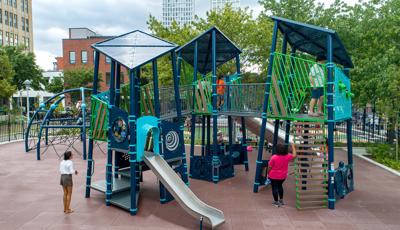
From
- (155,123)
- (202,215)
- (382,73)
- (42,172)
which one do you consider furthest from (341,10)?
(42,172)

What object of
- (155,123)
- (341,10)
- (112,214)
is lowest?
(112,214)

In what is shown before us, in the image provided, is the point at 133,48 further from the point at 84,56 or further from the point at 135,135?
the point at 84,56

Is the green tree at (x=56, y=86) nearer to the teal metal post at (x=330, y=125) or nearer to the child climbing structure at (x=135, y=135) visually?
the child climbing structure at (x=135, y=135)

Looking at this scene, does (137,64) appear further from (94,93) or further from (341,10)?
(341,10)

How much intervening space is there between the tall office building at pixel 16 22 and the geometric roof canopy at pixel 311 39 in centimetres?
5683

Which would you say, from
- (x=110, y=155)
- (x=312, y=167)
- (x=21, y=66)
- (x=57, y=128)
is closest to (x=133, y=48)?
(x=110, y=155)

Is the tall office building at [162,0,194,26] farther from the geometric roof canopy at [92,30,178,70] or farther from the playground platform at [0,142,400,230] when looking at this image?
the geometric roof canopy at [92,30,178,70]

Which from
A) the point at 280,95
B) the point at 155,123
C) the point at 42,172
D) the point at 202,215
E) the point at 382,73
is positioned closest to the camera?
the point at 202,215

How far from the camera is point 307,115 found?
8.59 meters

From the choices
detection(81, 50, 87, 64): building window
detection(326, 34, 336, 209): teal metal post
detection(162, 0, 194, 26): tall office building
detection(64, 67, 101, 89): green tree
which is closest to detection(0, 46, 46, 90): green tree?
detection(64, 67, 101, 89): green tree

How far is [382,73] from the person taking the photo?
1348 centimetres

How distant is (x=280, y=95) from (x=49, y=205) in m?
6.56

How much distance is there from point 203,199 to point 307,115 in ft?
12.0

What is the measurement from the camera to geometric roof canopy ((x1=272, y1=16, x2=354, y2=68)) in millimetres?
8070
